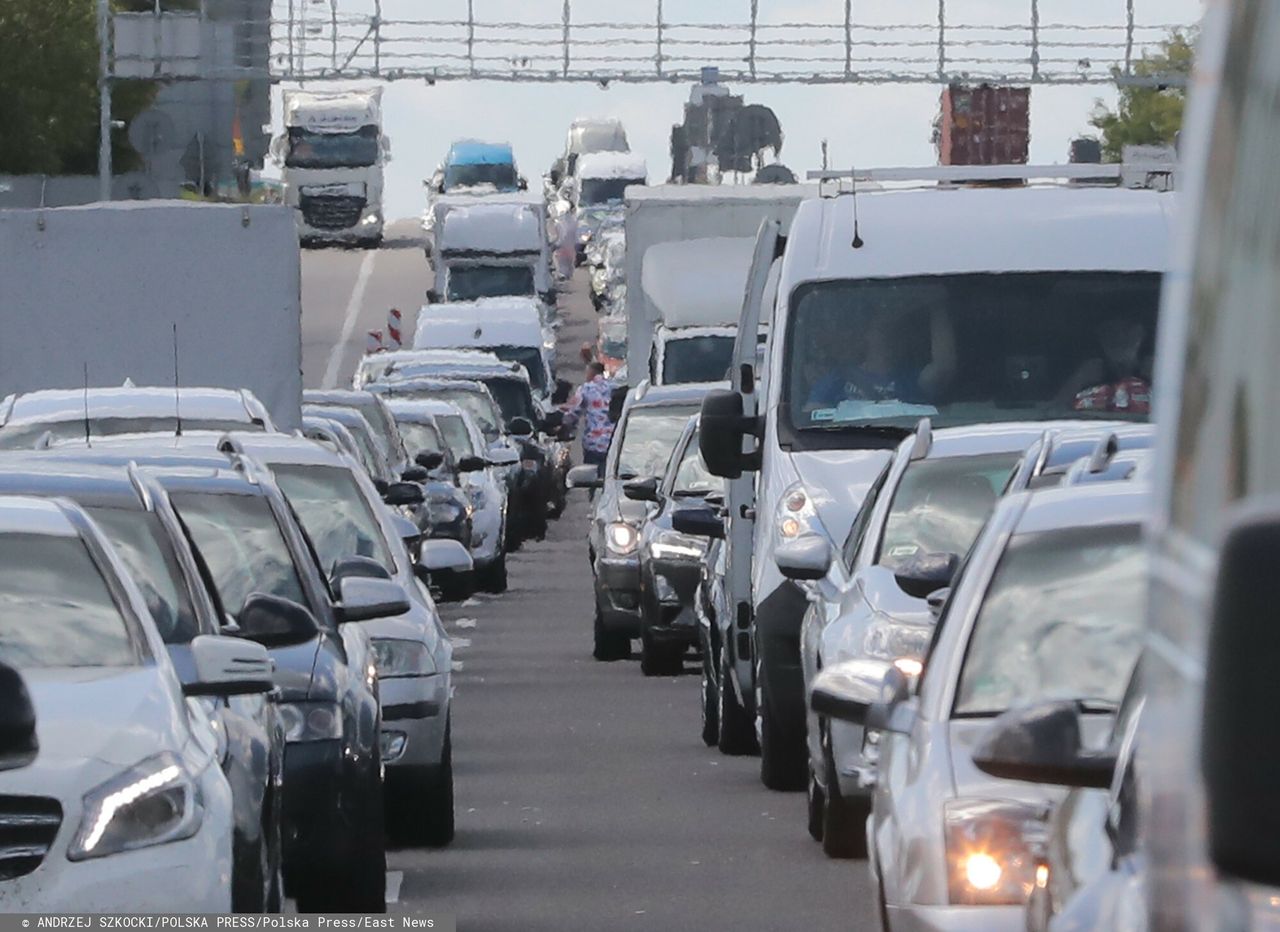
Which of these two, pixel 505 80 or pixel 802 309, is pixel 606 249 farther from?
pixel 802 309

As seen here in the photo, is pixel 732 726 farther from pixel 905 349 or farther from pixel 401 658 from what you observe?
pixel 401 658

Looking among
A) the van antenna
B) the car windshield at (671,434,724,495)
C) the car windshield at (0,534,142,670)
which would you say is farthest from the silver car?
the car windshield at (671,434,724,495)

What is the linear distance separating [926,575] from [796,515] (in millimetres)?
3231

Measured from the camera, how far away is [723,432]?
47.8 ft

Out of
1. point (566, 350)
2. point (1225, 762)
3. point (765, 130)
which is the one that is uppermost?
point (1225, 762)

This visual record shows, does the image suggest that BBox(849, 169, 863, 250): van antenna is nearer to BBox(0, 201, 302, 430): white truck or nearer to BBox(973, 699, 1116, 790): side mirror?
BBox(973, 699, 1116, 790): side mirror

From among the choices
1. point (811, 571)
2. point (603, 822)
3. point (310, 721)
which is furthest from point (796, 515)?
point (310, 721)

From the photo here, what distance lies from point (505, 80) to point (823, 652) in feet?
231

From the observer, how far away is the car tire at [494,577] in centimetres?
3129

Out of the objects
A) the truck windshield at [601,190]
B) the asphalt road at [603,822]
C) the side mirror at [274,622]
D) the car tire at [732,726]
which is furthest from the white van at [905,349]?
the truck windshield at [601,190]

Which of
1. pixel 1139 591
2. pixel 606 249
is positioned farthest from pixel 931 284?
pixel 606 249

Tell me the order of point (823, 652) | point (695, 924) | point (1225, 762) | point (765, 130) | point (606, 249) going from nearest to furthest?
point (1225, 762)
point (695, 924)
point (823, 652)
point (765, 130)
point (606, 249)

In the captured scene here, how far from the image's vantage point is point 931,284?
47.9ft

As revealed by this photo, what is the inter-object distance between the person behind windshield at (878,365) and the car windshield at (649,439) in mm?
10615
